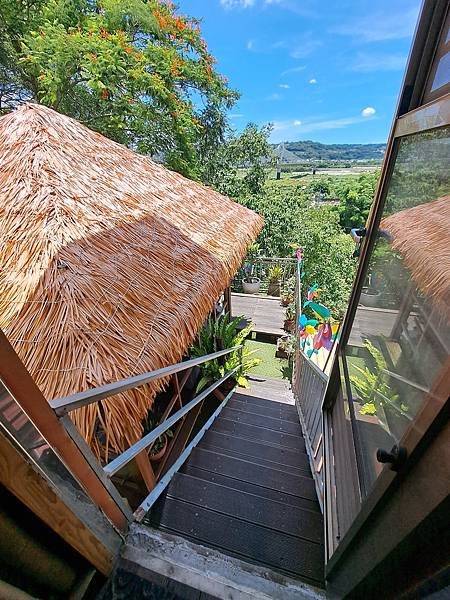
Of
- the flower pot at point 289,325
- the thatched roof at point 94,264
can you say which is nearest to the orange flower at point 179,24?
the thatched roof at point 94,264

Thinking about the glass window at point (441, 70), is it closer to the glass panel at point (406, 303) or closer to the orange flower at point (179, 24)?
the glass panel at point (406, 303)

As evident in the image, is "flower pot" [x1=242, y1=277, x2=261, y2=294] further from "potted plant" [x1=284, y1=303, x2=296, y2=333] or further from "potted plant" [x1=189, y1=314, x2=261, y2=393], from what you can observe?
"potted plant" [x1=189, y1=314, x2=261, y2=393]

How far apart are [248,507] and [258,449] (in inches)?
Answer: 35.9

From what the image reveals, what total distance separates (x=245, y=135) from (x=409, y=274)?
1338 centimetres

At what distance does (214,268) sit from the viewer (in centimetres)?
317

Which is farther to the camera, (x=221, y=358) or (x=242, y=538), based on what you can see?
(x=221, y=358)

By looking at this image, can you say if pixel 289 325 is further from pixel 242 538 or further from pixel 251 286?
pixel 242 538

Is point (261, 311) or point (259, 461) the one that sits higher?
point (259, 461)

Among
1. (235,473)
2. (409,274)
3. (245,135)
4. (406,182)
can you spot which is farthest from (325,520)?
(245,135)

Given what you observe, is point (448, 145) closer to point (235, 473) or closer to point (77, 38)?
point (235, 473)

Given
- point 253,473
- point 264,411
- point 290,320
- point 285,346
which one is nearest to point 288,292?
point 290,320

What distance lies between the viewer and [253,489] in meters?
2.12

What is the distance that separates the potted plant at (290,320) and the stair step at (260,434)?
4.47 metres

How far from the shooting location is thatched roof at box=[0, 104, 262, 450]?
1.60 metres
